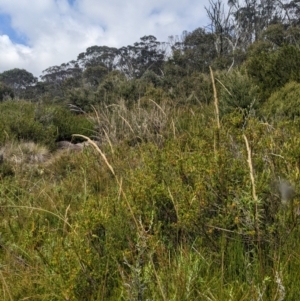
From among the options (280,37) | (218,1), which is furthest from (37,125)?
(280,37)

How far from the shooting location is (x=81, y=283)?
182 cm

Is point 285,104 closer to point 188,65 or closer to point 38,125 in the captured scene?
point 38,125

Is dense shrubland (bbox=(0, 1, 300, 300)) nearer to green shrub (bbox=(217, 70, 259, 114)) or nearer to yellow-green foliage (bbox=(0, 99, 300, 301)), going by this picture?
yellow-green foliage (bbox=(0, 99, 300, 301))

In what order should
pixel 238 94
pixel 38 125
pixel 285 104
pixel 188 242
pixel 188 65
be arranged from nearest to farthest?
pixel 188 242, pixel 285 104, pixel 238 94, pixel 38 125, pixel 188 65

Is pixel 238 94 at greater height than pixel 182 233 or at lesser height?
greater

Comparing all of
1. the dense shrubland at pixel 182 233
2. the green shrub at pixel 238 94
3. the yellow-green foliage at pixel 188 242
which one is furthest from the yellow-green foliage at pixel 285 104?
the yellow-green foliage at pixel 188 242

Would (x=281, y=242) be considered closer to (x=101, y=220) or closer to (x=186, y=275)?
(x=186, y=275)

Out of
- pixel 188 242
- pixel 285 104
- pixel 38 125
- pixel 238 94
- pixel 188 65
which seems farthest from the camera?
pixel 188 65

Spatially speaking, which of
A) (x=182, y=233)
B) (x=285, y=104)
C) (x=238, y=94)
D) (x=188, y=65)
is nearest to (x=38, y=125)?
(x=238, y=94)

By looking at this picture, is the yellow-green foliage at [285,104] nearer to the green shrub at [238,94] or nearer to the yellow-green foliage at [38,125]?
the green shrub at [238,94]

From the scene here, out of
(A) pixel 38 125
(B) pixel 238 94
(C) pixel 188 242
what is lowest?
(C) pixel 188 242

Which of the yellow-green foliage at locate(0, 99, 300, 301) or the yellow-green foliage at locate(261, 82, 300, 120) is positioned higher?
the yellow-green foliage at locate(261, 82, 300, 120)

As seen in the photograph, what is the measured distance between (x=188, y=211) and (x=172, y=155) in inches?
28.6

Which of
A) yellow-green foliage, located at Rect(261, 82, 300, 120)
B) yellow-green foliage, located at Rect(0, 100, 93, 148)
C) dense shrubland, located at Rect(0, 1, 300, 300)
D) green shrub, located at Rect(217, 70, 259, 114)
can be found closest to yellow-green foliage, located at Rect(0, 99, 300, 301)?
dense shrubland, located at Rect(0, 1, 300, 300)
